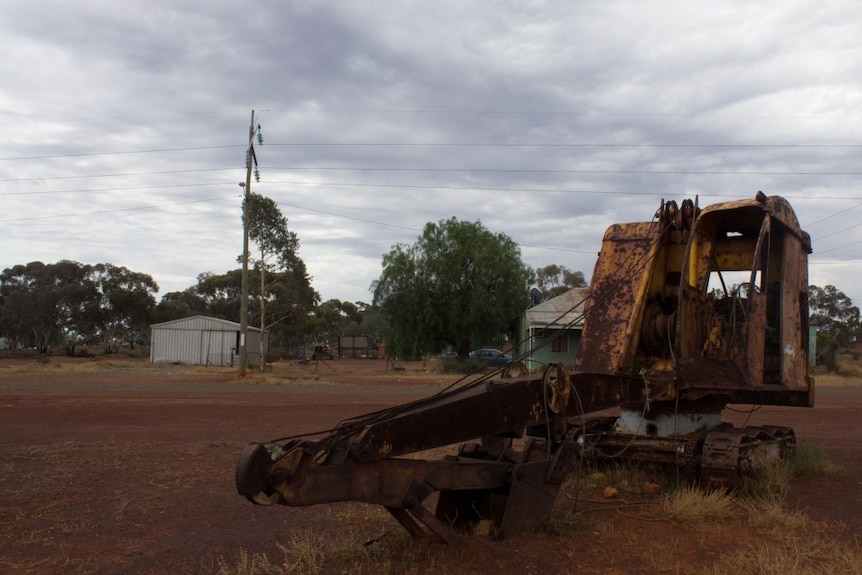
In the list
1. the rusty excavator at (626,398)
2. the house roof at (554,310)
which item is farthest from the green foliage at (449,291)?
the rusty excavator at (626,398)

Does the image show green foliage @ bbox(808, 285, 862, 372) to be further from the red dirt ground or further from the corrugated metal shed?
the red dirt ground

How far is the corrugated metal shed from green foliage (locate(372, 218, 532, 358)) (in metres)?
12.0

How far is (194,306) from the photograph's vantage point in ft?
275

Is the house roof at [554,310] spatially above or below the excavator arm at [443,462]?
above

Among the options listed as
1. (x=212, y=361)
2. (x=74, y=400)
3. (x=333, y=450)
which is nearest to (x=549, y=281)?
(x=212, y=361)

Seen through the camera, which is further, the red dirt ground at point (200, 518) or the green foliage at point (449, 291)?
the green foliage at point (449, 291)

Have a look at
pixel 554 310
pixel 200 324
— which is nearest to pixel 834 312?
pixel 554 310

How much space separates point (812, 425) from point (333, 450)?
13.3 meters

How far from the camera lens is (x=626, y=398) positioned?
22.5ft

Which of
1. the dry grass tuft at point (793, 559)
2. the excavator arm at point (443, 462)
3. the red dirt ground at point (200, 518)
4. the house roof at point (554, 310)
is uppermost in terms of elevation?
the house roof at point (554, 310)

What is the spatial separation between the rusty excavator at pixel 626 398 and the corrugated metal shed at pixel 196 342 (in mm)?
41882

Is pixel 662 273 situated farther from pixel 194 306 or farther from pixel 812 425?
pixel 194 306

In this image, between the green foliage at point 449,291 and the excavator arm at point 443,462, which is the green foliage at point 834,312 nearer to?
the green foliage at point 449,291

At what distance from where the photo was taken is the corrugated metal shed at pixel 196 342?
158ft
